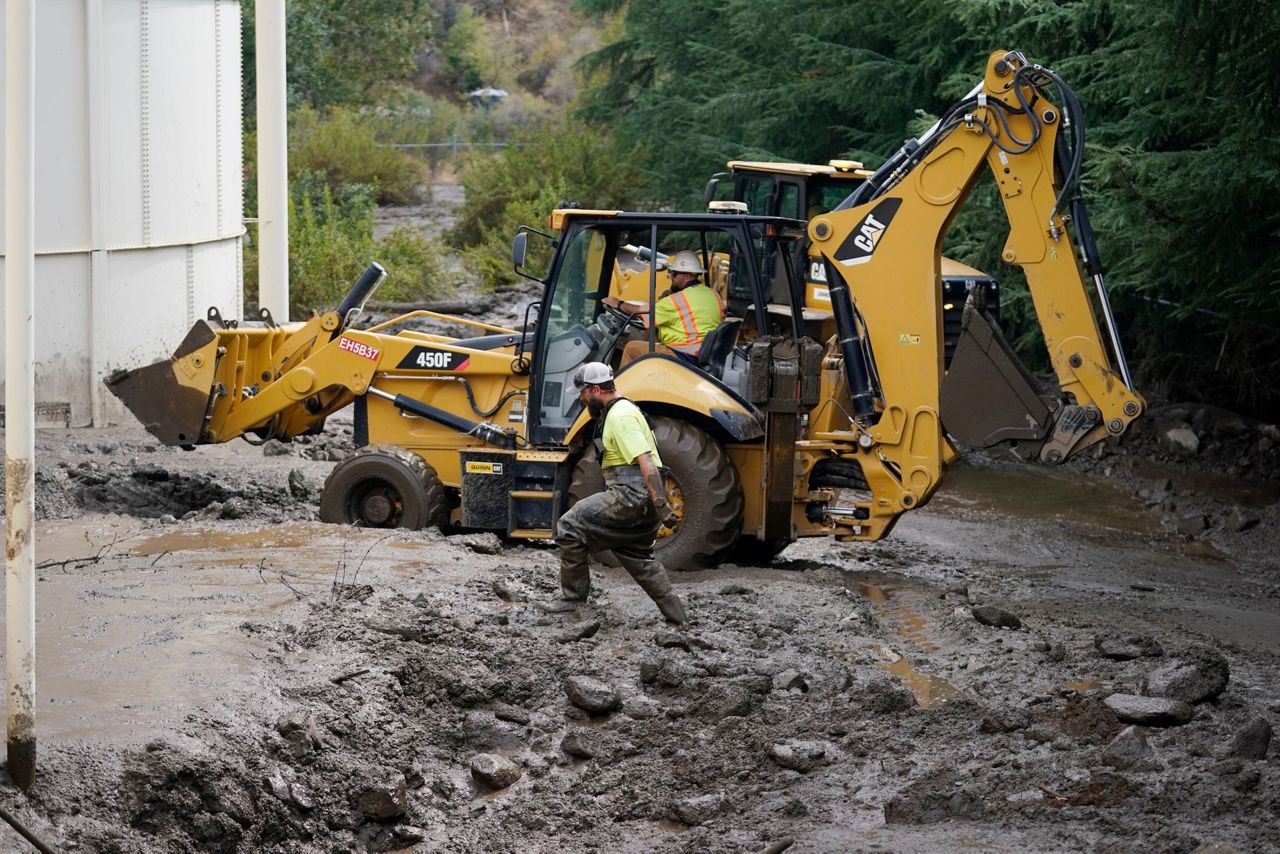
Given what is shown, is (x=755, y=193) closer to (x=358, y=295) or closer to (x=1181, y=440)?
(x=1181, y=440)

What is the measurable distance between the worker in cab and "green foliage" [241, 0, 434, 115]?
1138 inches

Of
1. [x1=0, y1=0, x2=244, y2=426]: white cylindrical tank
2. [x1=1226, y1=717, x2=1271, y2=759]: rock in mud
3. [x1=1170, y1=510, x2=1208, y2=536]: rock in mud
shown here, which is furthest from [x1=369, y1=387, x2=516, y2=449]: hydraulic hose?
[x1=1170, y1=510, x2=1208, y2=536]: rock in mud

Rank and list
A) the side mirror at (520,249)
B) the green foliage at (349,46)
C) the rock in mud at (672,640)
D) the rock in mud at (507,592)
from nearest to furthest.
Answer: the rock in mud at (672,640) < the rock in mud at (507,592) < the side mirror at (520,249) < the green foliage at (349,46)

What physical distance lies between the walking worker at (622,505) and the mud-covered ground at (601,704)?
0.29 metres

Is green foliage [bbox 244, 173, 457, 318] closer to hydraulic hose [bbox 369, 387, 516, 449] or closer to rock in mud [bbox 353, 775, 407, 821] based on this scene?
hydraulic hose [bbox 369, 387, 516, 449]

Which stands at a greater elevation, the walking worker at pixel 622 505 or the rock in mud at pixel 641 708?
the walking worker at pixel 622 505

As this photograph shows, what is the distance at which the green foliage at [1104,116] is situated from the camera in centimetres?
1220

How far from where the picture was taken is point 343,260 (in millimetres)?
23188

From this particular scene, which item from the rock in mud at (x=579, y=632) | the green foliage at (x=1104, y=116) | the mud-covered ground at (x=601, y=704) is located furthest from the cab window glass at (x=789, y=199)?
the rock in mud at (x=579, y=632)

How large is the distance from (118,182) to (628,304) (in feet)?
22.2

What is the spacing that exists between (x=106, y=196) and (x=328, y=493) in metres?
5.54

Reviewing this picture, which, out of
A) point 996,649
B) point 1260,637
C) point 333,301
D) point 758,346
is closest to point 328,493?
point 758,346

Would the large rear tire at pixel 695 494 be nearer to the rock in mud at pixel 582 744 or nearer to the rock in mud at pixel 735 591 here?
the rock in mud at pixel 735 591

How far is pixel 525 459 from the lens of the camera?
11.3 m
